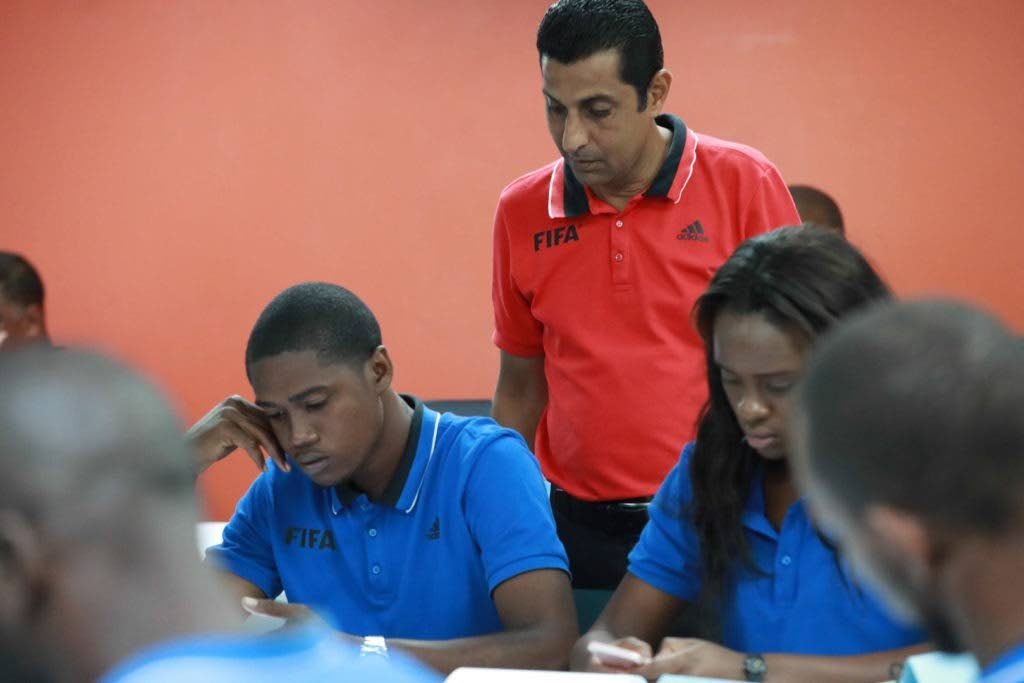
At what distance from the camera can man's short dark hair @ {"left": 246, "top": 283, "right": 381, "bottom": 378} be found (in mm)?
2117

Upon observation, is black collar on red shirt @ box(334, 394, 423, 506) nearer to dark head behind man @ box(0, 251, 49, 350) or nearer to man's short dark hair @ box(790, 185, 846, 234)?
Result: man's short dark hair @ box(790, 185, 846, 234)

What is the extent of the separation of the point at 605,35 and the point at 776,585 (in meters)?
1.03

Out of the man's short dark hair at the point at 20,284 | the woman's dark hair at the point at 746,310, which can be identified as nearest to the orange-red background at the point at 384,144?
the man's short dark hair at the point at 20,284

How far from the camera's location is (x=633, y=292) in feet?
7.95

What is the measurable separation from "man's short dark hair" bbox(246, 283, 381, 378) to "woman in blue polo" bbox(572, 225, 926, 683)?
560 millimetres

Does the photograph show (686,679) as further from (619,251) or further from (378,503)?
(619,251)

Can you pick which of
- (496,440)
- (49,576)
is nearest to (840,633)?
(496,440)

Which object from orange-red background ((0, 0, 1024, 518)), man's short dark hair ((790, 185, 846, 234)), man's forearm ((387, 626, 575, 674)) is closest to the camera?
man's forearm ((387, 626, 575, 674))

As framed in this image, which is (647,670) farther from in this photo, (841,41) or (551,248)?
(841,41)

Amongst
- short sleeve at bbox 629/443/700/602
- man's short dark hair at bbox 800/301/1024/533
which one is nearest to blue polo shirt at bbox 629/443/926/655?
short sleeve at bbox 629/443/700/602

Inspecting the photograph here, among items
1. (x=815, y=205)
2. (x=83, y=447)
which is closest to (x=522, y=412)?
(x=815, y=205)

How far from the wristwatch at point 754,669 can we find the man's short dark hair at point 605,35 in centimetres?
108

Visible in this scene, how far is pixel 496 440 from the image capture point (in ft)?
7.18

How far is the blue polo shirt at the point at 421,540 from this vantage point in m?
2.09
